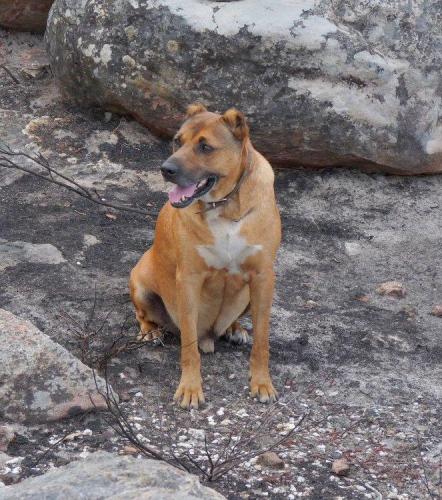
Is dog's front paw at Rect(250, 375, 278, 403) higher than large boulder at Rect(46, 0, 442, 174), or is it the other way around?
large boulder at Rect(46, 0, 442, 174)

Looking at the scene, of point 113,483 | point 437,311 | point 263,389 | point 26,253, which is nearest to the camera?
point 113,483

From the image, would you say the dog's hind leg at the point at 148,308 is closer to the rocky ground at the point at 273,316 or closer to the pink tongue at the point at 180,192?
the rocky ground at the point at 273,316

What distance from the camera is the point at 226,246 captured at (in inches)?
221

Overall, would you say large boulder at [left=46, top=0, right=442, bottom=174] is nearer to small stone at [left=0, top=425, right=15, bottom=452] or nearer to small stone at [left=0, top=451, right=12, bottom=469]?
small stone at [left=0, top=425, right=15, bottom=452]

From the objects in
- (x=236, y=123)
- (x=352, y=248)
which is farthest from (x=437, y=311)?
(x=236, y=123)

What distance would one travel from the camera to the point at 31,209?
8.03m

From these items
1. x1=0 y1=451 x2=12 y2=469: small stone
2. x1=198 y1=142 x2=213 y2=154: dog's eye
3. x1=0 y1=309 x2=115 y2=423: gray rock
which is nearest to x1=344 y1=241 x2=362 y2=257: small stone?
x1=198 y1=142 x2=213 y2=154: dog's eye

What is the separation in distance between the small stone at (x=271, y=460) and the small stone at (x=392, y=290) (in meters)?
2.61

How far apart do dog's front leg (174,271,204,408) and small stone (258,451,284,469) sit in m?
0.84

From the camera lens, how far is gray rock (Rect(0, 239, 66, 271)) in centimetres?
710

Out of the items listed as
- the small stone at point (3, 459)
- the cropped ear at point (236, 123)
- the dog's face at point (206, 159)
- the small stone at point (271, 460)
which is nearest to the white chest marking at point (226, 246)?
the dog's face at point (206, 159)

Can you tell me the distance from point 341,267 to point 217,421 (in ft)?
8.22

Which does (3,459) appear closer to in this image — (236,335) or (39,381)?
(39,381)

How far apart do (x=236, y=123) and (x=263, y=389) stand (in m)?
1.54
